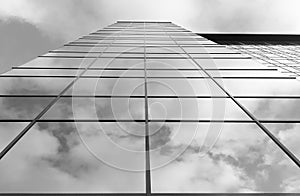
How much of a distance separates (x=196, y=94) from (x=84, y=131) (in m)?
3.08

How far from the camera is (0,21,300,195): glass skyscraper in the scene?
4.80m

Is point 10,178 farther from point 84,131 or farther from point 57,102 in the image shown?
point 57,102

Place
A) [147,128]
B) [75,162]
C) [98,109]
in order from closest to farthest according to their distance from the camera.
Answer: [75,162]
[147,128]
[98,109]

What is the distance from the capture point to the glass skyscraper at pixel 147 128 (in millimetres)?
4797

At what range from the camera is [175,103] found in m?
7.52

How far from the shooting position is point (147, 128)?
6.22m

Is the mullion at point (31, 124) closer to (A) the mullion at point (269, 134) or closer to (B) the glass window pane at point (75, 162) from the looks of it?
(B) the glass window pane at point (75, 162)

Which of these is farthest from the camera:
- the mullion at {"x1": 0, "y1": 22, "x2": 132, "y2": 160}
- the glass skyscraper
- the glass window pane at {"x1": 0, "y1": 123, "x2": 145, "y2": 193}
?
the mullion at {"x1": 0, "y1": 22, "x2": 132, "y2": 160}

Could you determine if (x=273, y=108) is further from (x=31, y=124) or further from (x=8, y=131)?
(x=8, y=131)

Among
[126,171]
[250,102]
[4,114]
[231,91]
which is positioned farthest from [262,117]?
[4,114]

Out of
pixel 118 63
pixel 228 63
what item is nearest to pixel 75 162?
pixel 118 63

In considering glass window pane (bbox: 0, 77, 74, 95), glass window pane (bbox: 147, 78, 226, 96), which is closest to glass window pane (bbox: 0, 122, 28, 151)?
glass window pane (bbox: 0, 77, 74, 95)

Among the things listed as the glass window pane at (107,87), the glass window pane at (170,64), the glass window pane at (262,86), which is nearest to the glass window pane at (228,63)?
the glass window pane at (170,64)

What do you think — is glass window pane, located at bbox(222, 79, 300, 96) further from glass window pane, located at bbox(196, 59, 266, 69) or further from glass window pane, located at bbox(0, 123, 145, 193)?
glass window pane, located at bbox(0, 123, 145, 193)
